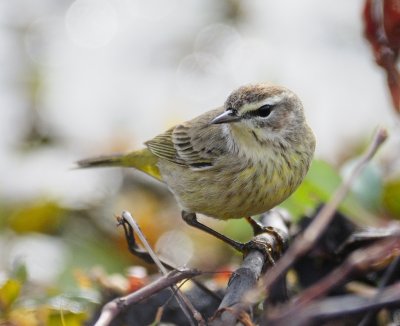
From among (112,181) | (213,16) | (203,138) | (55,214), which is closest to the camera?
(203,138)

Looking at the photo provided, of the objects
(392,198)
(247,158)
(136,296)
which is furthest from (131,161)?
(136,296)

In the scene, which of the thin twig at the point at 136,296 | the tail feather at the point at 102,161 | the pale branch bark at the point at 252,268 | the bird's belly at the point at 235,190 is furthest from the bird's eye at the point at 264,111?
the thin twig at the point at 136,296

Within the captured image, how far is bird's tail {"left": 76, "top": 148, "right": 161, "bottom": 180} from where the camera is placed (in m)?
5.08

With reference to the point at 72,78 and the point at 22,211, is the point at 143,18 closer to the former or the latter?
the point at 72,78

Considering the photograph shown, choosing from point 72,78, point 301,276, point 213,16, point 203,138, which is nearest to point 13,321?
point 301,276

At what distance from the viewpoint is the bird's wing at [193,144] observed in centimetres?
447

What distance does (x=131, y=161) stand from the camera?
16.9ft

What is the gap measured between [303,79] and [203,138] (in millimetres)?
2657

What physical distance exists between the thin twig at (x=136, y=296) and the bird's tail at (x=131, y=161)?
9.22 ft

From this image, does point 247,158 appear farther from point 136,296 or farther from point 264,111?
point 136,296

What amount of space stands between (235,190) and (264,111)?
16.8 inches

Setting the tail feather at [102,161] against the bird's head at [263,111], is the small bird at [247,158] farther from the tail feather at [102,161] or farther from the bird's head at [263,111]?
the tail feather at [102,161]

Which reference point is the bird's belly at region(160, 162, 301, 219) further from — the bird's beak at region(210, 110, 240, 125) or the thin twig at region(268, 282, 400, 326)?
the thin twig at region(268, 282, 400, 326)

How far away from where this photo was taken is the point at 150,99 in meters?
7.09
